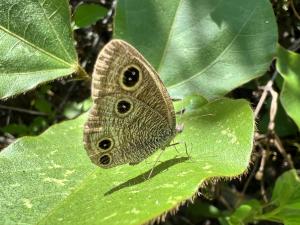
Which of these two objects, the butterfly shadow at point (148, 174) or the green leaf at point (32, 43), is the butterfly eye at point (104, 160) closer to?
the butterfly shadow at point (148, 174)

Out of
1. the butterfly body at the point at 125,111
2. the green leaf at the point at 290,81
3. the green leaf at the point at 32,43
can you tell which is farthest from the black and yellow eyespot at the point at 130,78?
the green leaf at the point at 290,81

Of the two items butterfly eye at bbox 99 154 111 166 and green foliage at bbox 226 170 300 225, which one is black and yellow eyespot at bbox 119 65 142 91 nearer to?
butterfly eye at bbox 99 154 111 166

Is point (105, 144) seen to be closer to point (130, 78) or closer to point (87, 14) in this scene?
point (130, 78)


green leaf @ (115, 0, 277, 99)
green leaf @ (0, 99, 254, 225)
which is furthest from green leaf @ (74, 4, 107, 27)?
green leaf @ (0, 99, 254, 225)

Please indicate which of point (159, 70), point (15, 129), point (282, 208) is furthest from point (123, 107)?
point (15, 129)

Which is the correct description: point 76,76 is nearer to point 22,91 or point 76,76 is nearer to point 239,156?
point 22,91
